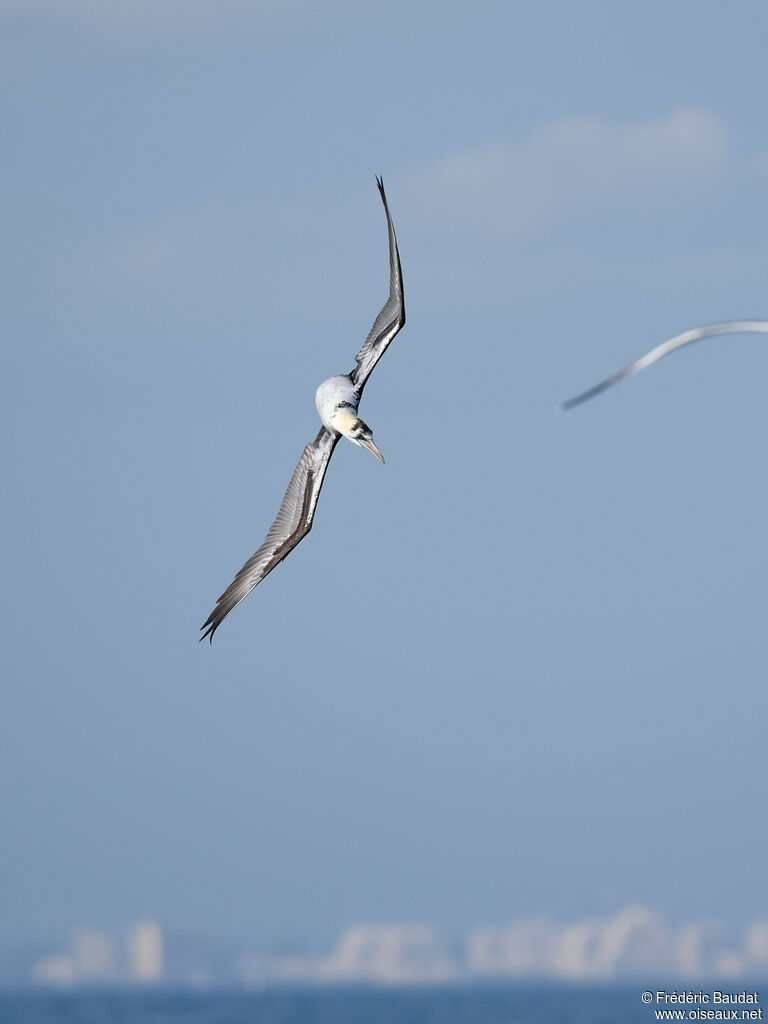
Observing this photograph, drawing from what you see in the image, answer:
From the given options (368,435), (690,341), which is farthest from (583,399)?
(368,435)

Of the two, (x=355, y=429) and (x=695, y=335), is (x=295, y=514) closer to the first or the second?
(x=355, y=429)

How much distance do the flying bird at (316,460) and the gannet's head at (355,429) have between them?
1.81 ft

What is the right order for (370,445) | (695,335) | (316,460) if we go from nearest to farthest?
(695,335), (370,445), (316,460)

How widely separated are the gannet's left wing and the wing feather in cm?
182

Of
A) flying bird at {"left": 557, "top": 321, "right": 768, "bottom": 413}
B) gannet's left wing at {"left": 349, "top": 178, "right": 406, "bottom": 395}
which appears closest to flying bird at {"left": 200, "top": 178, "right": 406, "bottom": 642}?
gannet's left wing at {"left": 349, "top": 178, "right": 406, "bottom": 395}

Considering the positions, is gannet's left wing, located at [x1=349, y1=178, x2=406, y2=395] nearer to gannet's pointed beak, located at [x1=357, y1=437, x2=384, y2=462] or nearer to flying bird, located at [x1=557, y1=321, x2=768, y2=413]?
gannet's pointed beak, located at [x1=357, y1=437, x2=384, y2=462]

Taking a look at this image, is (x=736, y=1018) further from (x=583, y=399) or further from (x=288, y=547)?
(x=583, y=399)

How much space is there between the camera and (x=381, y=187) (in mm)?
52125

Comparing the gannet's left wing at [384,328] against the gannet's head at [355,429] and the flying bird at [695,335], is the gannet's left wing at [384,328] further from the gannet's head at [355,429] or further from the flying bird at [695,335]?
the flying bird at [695,335]

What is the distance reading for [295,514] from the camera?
55031 mm

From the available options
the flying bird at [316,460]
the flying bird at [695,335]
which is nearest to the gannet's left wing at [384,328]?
the flying bird at [316,460]

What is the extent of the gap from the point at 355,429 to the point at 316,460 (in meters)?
2.75

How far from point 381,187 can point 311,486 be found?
8363mm

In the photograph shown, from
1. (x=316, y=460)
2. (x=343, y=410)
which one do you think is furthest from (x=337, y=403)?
(x=316, y=460)
